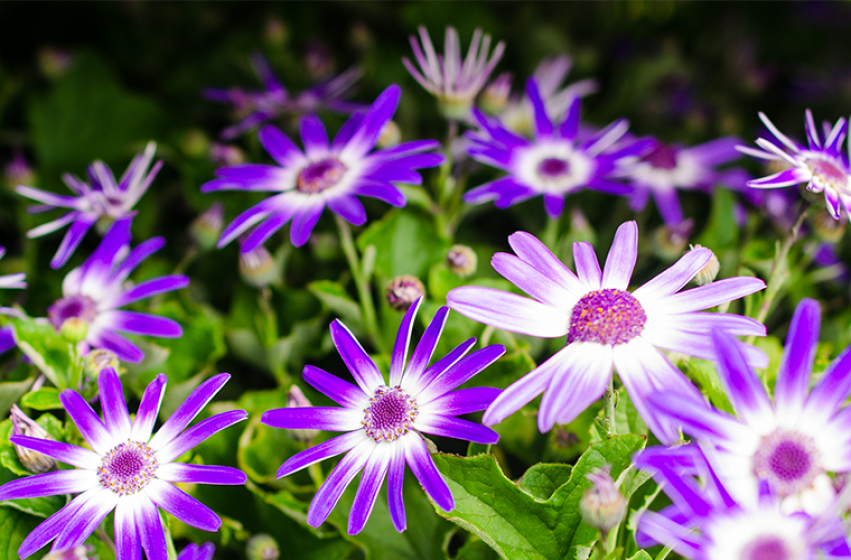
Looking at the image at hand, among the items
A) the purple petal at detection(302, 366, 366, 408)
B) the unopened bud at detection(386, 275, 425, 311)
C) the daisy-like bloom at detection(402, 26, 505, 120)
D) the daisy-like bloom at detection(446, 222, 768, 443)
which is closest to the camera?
the daisy-like bloom at detection(446, 222, 768, 443)

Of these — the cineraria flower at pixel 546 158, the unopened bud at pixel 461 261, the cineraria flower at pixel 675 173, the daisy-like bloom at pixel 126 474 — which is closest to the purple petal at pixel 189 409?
the daisy-like bloom at pixel 126 474

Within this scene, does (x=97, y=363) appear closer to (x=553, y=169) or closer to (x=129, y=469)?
(x=129, y=469)

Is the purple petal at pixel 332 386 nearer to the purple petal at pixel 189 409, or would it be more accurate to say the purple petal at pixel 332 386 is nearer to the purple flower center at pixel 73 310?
the purple petal at pixel 189 409

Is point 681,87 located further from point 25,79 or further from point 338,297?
point 25,79

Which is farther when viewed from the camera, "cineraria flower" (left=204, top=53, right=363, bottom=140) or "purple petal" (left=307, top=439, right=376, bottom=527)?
"cineraria flower" (left=204, top=53, right=363, bottom=140)

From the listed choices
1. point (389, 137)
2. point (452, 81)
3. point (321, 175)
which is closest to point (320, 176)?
point (321, 175)

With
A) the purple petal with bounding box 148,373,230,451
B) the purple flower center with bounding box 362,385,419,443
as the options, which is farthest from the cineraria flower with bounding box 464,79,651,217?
the purple petal with bounding box 148,373,230,451

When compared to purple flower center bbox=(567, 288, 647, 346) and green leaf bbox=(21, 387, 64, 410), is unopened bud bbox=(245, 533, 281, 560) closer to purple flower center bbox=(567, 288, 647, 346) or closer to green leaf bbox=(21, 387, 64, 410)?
green leaf bbox=(21, 387, 64, 410)
